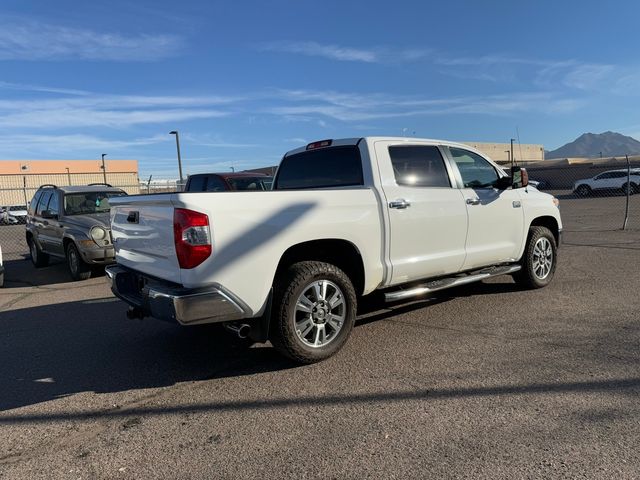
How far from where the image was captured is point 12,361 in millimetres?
4883

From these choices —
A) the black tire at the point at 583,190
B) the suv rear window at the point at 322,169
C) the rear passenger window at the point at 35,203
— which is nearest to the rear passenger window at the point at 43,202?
the rear passenger window at the point at 35,203

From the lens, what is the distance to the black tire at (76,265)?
889 cm

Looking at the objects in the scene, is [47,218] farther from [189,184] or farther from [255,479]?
[255,479]

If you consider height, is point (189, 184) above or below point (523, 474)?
above

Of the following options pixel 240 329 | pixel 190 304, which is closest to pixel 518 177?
pixel 240 329

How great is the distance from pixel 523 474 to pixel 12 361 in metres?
4.61

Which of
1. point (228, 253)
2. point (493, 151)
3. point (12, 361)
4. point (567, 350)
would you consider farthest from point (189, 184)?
point (493, 151)

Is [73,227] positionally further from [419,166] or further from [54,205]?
[419,166]

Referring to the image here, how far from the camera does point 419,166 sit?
17.8 feet

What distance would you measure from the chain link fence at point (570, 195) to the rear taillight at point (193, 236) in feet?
38.0

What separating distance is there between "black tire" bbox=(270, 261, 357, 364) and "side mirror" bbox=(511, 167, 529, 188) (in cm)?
287

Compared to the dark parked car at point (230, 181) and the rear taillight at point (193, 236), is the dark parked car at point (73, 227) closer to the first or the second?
the dark parked car at point (230, 181)

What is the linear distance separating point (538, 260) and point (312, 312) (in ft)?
12.8

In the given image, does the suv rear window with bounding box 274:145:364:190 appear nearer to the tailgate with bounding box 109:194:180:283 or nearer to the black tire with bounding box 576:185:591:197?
the tailgate with bounding box 109:194:180:283
